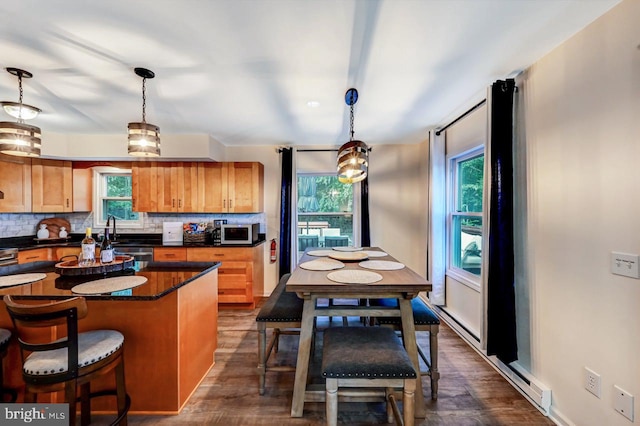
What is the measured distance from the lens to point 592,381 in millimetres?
1512

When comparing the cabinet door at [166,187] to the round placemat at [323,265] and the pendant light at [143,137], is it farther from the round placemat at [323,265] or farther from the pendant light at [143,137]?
the round placemat at [323,265]

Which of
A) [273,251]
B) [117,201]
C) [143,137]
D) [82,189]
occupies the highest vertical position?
[143,137]

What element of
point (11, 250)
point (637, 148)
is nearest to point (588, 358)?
point (637, 148)

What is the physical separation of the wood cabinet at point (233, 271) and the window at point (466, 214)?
265 cm

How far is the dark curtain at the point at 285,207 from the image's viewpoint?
4000 millimetres

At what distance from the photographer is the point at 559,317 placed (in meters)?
1.73

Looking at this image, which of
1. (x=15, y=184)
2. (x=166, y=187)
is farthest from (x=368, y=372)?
(x=15, y=184)

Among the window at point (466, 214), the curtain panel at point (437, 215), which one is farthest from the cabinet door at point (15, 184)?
the window at point (466, 214)

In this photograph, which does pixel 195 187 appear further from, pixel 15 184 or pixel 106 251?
pixel 15 184

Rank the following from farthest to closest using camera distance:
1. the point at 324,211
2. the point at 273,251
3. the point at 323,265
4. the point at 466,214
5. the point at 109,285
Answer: the point at 324,211, the point at 273,251, the point at 466,214, the point at 323,265, the point at 109,285

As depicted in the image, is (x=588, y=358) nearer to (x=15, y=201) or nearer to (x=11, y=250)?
(x=11, y=250)

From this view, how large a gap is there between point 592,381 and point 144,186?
16.3 feet

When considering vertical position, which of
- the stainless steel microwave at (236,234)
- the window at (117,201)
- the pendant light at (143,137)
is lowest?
the stainless steel microwave at (236,234)

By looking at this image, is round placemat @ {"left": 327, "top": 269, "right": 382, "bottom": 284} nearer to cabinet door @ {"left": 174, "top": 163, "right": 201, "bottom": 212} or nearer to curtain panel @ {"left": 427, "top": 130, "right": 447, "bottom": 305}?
curtain panel @ {"left": 427, "top": 130, "right": 447, "bottom": 305}
